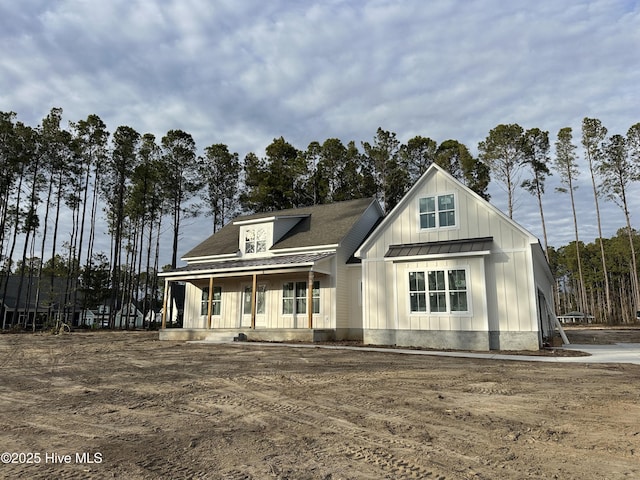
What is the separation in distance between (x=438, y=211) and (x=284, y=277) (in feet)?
26.0

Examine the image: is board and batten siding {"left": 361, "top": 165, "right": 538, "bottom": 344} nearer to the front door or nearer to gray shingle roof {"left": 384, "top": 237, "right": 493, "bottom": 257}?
gray shingle roof {"left": 384, "top": 237, "right": 493, "bottom": 257}

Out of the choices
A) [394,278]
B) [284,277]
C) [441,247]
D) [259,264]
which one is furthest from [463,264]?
[259,264]

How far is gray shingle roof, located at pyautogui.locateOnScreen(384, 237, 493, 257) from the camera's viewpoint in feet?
44.2

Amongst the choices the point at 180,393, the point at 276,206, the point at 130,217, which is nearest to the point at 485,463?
the point at 180,393

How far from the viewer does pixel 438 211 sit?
48.8 ft

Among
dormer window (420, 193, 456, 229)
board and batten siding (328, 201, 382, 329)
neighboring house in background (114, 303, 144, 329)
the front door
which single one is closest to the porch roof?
board and batten siding (328, 201, 382, 329)

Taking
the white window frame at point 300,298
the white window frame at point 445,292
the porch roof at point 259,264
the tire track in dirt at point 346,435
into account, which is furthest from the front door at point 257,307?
the tire track in dirt at point 346,435

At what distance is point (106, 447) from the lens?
160 inches

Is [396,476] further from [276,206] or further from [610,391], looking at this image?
[276,206]

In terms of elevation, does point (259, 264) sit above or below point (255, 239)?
below

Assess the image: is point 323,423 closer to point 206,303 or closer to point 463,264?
point 463,264

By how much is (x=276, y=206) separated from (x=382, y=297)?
22.8 m

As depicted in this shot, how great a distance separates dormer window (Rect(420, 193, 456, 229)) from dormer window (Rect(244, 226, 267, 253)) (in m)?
8.97

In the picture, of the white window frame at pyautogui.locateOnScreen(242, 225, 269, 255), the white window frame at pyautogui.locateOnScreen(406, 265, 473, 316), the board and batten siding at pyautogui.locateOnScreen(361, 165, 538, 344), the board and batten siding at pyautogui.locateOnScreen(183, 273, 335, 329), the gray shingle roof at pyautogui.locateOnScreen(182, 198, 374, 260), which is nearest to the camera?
the board and batten siding at pyautogui.locateOnScreen(361, 165, 538, 344)
